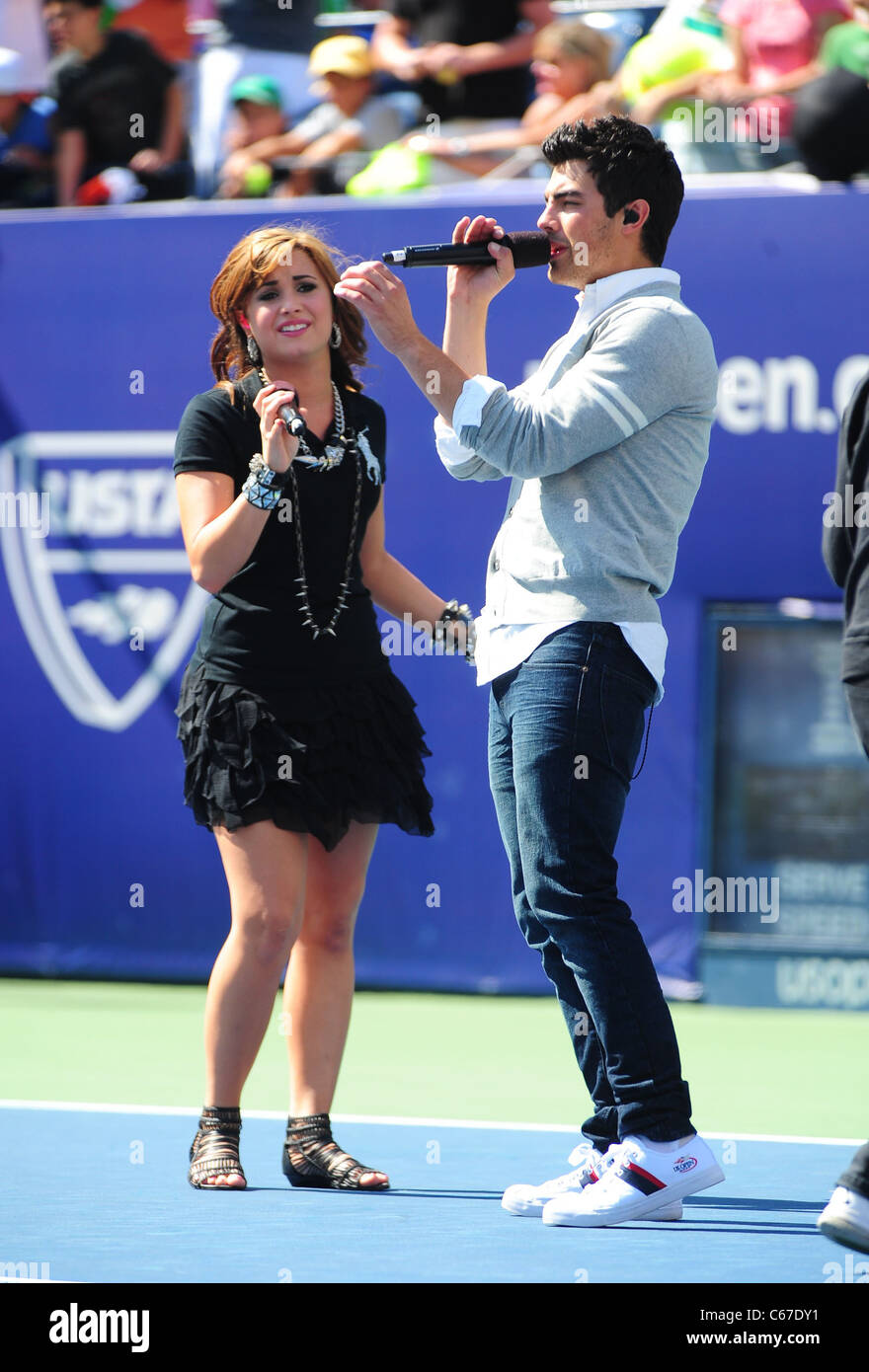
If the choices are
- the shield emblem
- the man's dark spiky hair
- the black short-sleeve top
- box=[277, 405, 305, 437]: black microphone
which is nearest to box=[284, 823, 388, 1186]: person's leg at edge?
the black short-sleeve top

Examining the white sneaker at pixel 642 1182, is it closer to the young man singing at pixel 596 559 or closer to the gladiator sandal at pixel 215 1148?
the young man singing at pixel 596 559

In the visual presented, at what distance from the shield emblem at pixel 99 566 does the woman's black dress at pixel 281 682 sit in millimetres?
3076

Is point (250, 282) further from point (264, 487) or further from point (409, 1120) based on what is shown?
point (409, 1120)

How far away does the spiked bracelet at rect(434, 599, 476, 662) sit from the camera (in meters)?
4.11

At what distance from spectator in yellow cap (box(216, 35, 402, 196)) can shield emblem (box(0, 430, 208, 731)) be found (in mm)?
1714

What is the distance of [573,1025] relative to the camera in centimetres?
369

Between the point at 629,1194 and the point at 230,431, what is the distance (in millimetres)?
1719

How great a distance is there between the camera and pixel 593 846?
A: 11.3ft

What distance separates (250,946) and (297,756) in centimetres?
40

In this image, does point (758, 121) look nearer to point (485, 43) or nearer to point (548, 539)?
point (485, 43)

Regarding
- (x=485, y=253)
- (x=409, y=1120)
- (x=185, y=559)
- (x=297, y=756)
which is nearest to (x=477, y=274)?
(x=485, y=253)

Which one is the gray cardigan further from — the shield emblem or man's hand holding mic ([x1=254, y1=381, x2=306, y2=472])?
the shield emblem

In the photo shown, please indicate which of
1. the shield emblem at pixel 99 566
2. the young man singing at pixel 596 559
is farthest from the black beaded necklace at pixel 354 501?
the shield emblem at pixel 99 566
